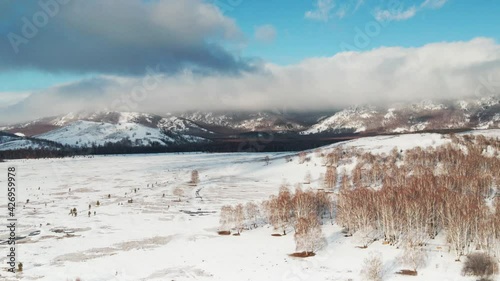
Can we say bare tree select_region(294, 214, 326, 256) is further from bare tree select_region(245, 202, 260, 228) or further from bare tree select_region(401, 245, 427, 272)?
bare tree select_region(245, 202, 260, 228)

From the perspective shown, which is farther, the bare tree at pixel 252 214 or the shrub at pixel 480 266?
the bare tree at pixel 252 214

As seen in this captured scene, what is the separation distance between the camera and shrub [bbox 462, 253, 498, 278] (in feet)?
197

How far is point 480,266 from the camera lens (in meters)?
61.2

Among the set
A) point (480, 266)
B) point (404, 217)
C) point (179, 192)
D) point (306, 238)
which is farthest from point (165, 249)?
point (179, 192)

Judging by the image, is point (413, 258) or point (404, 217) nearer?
point (413, 258)

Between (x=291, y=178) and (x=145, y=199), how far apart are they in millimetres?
78544

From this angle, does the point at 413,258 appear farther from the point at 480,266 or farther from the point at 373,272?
the point at 373,272

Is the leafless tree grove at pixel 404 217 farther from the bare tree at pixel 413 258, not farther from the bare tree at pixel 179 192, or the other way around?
the bare tree at pixel 179 192

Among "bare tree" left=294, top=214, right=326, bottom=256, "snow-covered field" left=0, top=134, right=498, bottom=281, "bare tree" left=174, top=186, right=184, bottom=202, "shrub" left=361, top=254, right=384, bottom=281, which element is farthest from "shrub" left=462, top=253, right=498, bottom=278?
"bare tree" left=174, top=186, right=184, bottom=202

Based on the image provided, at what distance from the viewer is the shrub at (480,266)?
6019 centimetres

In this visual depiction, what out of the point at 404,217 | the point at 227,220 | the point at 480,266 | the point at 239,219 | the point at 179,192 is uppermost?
the point at 404,217

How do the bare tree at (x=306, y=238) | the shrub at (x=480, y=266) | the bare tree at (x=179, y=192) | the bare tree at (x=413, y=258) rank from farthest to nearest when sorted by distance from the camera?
the bare tree at (x=179, y=192), the bare tree at (x=306, y=238), the bare tree at (x=413, y=258), the shrub at (x=480, y=266)

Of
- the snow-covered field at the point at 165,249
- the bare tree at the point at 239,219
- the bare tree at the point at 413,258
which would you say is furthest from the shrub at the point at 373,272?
the bare tree at the point at 239,219

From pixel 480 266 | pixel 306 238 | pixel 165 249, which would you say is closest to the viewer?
pixel 480 266
